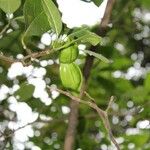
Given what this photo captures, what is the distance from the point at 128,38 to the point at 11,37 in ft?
4.93

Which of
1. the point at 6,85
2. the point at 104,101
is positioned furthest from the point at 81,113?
the point at 6,85

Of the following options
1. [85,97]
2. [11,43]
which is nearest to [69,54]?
[11,43]

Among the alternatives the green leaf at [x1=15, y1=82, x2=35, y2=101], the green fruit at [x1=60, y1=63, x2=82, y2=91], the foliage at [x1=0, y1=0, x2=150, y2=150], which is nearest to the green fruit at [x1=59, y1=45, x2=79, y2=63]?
the green fruit at [x1=60, y1=63, x2=82, y2=91]

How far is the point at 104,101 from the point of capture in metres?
1.90

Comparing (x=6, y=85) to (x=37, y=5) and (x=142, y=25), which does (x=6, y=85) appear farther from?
(x=142, y=25)

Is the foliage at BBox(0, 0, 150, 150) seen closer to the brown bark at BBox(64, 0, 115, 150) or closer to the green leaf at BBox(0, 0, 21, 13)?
the brown bark at BBox(64, 0, 115, 150)

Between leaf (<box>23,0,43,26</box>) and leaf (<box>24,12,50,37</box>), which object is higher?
leaf (<box>23,0,43,26</box>)

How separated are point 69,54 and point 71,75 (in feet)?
0.19

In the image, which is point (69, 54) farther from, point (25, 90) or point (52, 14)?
point (25, 90)

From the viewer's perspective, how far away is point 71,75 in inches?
32.0

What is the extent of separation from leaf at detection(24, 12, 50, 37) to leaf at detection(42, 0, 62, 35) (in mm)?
60

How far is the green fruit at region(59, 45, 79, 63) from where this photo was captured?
0.77 metres

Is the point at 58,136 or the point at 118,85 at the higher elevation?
the point at 118,85

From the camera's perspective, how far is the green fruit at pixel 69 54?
30.5 inches
